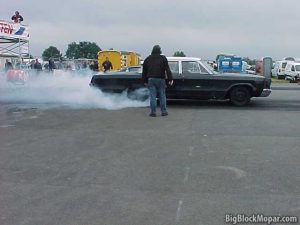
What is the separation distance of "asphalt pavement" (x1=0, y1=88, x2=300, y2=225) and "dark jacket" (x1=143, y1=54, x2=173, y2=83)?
1200 mm

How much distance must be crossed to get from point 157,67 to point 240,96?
3539 millimetres

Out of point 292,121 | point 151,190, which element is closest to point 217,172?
point 151,190

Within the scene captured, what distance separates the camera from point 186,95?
12.9m

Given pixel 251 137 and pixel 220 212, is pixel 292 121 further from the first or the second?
pixel 220 212

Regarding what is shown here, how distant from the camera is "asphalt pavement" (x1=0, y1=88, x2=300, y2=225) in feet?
13.6

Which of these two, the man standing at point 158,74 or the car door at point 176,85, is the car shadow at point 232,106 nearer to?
the car door at point 176,85

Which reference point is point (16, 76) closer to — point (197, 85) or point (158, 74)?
point (197, 85)

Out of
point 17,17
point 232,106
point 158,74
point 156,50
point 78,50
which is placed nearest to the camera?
point 158,74

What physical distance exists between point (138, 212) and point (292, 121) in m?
6.36

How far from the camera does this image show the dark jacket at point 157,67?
409 inches

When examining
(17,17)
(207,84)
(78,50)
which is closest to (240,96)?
(207,84)

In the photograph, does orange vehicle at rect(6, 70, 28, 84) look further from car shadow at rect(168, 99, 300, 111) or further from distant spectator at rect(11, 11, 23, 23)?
car shadow at rect(168, 99, 300, 111)

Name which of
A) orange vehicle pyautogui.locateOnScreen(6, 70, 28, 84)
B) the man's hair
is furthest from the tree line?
the man's hair

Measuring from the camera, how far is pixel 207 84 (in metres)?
12.9
